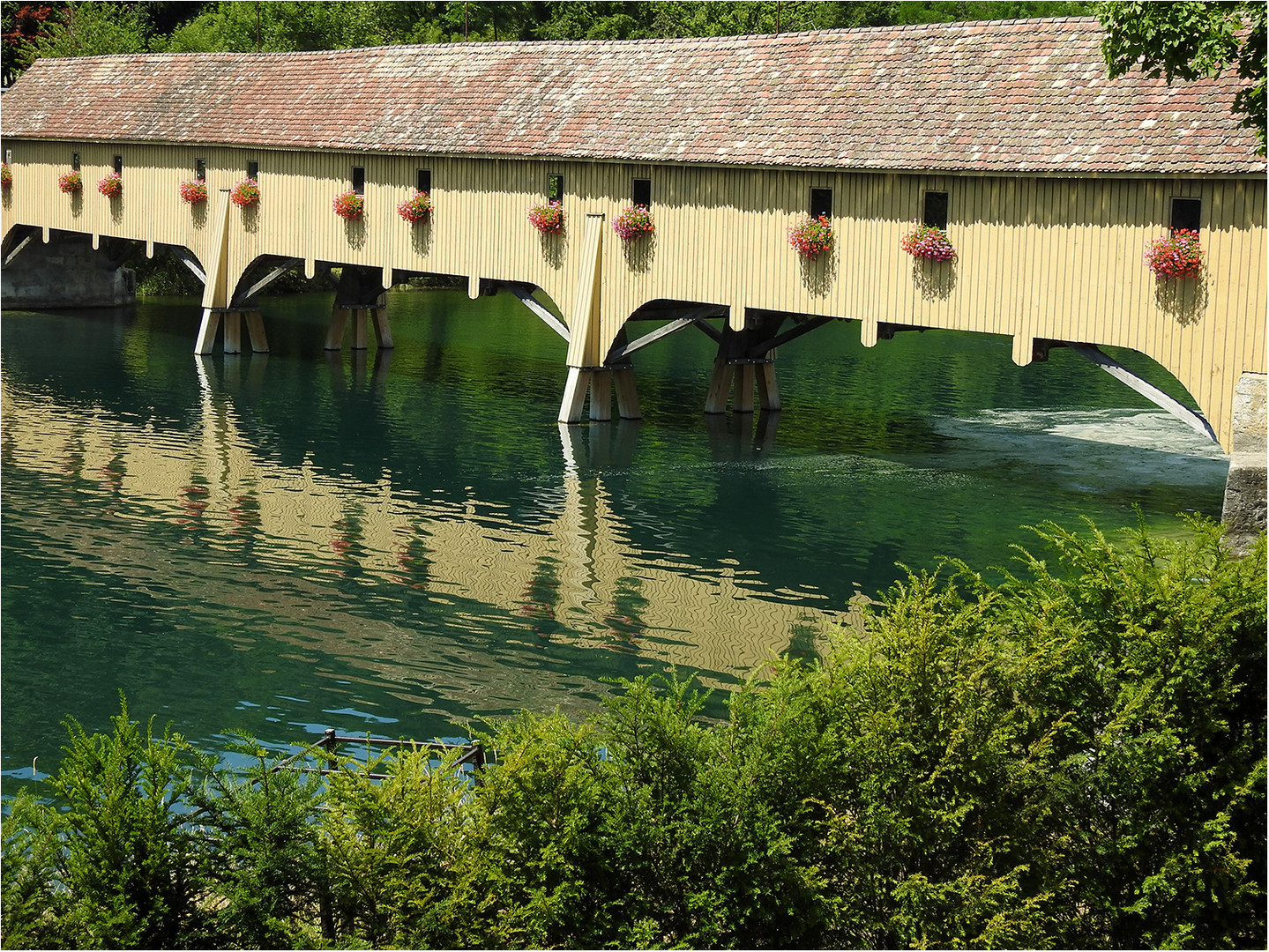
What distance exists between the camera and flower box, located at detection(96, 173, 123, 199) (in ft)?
111

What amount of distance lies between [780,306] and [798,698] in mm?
13749

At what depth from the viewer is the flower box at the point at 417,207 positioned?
26.5 meters

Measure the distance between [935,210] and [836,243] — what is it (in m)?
1.48

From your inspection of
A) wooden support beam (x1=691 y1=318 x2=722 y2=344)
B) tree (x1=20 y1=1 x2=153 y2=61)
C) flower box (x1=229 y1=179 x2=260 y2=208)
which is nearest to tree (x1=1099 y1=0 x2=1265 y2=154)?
wooden support beam (x1=691 y1=318 x2=722 y2=344)

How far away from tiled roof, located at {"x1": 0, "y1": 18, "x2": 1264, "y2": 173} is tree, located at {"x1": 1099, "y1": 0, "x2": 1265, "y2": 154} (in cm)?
171

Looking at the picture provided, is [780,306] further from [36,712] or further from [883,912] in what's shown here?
[883,912]

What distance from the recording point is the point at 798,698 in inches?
324

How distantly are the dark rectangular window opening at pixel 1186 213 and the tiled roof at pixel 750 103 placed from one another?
0.52 m

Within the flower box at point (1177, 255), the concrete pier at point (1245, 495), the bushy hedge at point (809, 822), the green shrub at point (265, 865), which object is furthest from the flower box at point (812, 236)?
the green shrub at point (265, 865)

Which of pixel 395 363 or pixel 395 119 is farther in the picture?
pixel 395 363

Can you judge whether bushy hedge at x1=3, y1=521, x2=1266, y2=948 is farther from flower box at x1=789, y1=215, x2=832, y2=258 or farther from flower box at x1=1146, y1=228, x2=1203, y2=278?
flower box at x1=789, y1=215, x2=832, y2=258

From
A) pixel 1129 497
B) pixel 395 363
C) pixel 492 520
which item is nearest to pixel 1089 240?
pixel 1129 497

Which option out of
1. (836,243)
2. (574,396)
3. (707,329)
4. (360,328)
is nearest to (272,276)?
(360,328)

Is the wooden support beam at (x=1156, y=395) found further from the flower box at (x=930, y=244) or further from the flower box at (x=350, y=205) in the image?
the flower box at (x=350, y=205)
